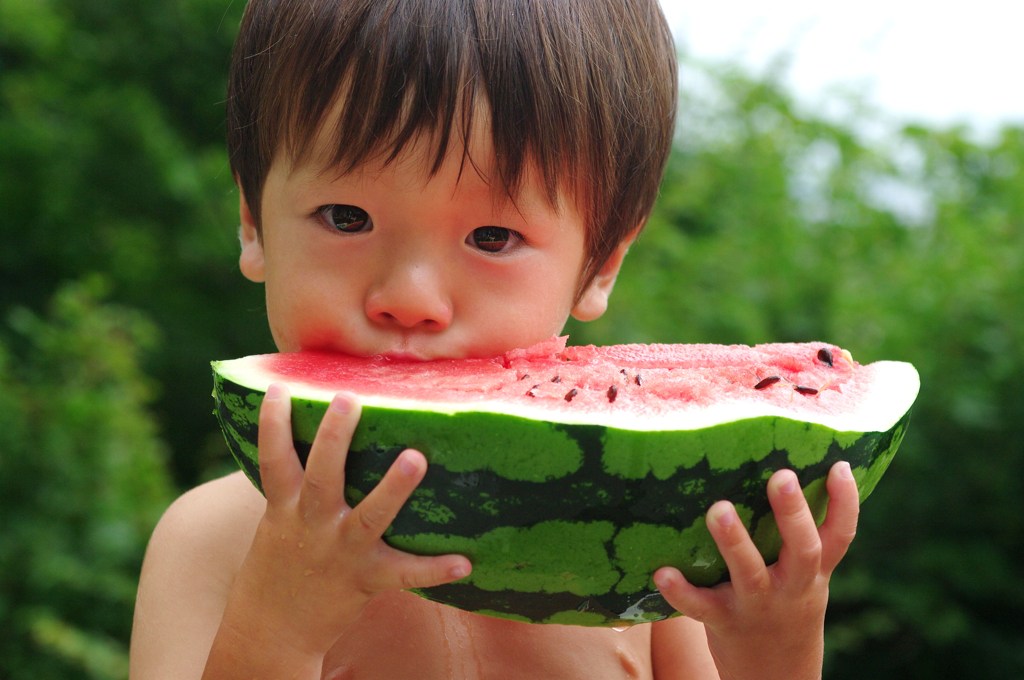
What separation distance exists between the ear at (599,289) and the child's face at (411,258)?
23 cm

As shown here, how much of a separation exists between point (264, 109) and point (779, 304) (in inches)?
126

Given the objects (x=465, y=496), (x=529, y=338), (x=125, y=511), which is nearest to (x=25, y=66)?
(x=125, y=511)

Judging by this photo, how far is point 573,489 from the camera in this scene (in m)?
1.37

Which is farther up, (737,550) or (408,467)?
(408,467)

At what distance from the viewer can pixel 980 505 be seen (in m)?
4.17

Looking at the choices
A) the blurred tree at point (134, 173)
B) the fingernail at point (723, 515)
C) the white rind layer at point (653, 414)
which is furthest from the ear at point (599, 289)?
the blurred tree at point (134, 173)

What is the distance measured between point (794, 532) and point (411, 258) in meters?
0.65

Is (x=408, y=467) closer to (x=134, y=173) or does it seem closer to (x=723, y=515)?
(x=723, y=515)

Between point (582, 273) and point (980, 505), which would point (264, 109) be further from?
point (980, 505)

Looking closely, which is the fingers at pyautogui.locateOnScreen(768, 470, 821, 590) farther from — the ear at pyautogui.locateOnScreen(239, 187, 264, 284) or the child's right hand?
the ear at pyautogui.locateOnScreen(239, 187, 264, 284)

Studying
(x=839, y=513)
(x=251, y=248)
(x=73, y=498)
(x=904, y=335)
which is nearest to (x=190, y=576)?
(x=251, y=248)

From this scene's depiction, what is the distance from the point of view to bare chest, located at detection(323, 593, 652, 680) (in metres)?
Answer: 1.76

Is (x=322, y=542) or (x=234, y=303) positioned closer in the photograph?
(x=322, y=542)

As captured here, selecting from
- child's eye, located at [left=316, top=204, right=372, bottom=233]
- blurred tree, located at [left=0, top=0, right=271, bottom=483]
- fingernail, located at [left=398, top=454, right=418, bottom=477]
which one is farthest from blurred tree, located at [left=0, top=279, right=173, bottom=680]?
fingernail, located at [left=398, top=454, right=418, bottom=477]
